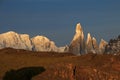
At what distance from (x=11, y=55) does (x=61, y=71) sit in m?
24.7

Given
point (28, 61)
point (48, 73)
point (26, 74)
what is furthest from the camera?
point (28, 61)

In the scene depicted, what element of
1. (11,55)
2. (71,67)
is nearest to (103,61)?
(71,67)

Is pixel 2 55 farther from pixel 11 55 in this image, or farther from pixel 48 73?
pixel 48 73

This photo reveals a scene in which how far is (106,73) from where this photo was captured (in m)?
182

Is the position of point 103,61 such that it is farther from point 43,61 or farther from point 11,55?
point 11,55

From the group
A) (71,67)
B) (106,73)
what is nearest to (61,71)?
(71,67)

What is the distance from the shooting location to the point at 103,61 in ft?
634

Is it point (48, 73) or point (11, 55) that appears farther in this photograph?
point (11, 55)

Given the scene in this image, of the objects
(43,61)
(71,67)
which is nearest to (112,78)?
(71,67)

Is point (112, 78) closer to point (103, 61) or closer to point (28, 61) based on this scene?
point (103, 61)

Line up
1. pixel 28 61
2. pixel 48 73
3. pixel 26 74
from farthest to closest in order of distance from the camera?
pixel 28 61, pixel 48 73, pixel 26 74

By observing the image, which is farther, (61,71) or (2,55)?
(2,55)

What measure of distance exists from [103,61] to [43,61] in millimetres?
21634

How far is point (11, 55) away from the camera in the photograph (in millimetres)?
196125
